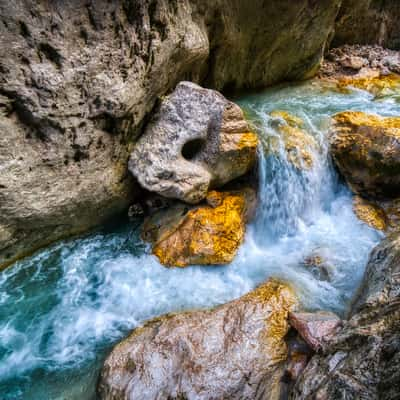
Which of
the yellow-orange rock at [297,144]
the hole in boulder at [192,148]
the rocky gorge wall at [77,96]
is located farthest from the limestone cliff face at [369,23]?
the hole in boulder at [192,148]

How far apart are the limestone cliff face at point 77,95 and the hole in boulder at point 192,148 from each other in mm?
911

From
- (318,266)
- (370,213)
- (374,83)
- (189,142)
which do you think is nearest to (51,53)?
(189,142)

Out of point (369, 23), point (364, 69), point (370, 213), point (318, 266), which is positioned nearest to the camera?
point (318, 266)

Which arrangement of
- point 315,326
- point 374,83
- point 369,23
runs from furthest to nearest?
point 369,23
point 374,83
point 315,326

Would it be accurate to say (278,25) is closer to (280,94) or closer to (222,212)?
(280,94)

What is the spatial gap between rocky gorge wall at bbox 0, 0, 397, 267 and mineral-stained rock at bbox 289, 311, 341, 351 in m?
3.52

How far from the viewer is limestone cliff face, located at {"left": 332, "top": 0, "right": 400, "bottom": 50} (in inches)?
425

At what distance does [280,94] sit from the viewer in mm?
8695

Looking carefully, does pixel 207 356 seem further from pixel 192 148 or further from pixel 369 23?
pixel 369 23

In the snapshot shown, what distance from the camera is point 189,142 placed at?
5.34 m

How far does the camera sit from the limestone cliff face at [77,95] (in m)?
3.57

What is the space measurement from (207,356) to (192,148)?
11.4 ft

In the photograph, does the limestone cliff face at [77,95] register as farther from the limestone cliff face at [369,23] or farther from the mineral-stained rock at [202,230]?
the limestone cliff face at [369,23]

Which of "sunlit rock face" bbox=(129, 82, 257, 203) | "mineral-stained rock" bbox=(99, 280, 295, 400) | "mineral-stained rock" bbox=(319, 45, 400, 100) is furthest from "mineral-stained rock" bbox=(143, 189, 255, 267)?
"mineral-stained rock" bbox=(319, 45, 400, 100)
